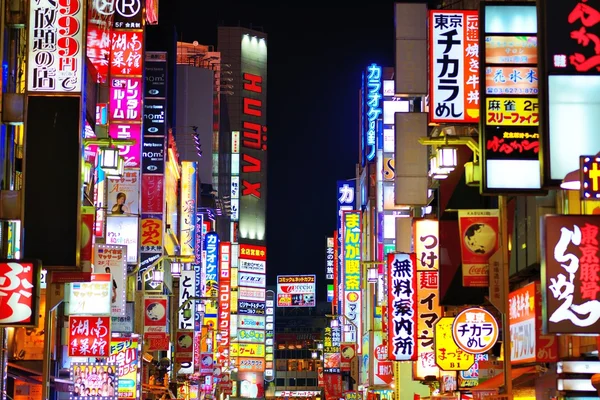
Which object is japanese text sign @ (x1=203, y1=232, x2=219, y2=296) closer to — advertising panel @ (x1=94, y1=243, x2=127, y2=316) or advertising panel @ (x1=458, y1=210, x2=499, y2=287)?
advertising panel @ (x1=94, y1=243, x2=127, y2=316)

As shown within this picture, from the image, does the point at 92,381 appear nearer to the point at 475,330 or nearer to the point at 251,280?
the point at 475,330

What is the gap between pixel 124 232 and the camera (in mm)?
34688

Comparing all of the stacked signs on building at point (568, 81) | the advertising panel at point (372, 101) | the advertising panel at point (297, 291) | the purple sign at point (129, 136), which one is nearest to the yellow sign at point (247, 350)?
the advertising panel at point (297, 291)

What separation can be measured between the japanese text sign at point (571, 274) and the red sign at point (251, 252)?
89.8m

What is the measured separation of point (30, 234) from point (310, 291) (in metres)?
114

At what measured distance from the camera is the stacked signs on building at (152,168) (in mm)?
38250

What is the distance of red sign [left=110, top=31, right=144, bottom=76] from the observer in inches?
1257

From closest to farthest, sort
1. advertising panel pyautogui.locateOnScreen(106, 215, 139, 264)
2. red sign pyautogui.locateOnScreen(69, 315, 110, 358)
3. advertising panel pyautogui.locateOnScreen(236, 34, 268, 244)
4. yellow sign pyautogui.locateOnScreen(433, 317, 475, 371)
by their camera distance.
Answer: red sign pyautogui.locateOnScreen(69, 315, 110, 358) < yellow sign pyautogui.locateOnScreen(433, 317, 475, 371) < advertising panel pyautogui.locateOnScreen(106, 215, 139, 264) < advertising panel pyautogui.locateOnScreen(236, 34, 268, 244)

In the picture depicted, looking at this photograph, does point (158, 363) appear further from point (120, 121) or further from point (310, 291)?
point (310, 291)

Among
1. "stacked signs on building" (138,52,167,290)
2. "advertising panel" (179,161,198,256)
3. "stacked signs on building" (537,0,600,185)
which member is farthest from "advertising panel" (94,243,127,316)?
"advertising panel" (179,161,198,256)

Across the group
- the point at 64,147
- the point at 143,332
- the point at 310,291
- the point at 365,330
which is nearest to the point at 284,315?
the point at 310,291

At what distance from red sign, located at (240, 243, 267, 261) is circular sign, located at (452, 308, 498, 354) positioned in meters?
79.0

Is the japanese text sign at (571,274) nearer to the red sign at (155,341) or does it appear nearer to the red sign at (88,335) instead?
the red sign at (88,335)

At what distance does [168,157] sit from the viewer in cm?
4316
